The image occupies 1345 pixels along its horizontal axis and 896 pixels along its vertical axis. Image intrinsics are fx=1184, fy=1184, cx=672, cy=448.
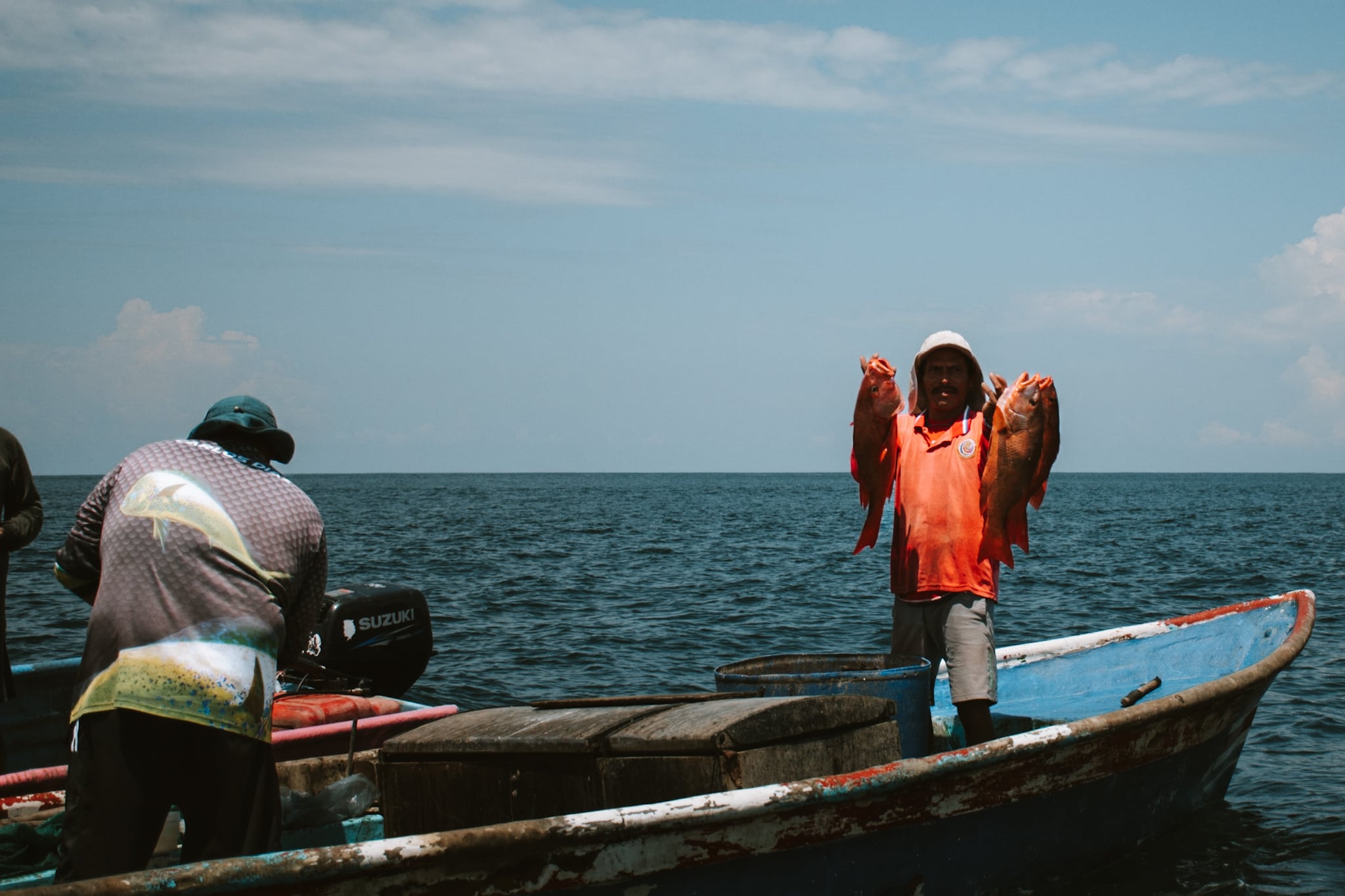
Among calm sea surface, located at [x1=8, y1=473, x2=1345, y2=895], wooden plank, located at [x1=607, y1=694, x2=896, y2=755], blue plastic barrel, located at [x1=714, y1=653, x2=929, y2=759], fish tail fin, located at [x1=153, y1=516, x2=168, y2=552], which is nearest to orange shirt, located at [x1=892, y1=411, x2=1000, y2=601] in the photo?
blue plastic barrel, located at [x1=714, y1=653, x2=929, y2=759]

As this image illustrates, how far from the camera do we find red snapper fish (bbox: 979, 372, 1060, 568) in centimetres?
525

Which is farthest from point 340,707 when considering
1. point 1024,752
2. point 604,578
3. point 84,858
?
point 604,578

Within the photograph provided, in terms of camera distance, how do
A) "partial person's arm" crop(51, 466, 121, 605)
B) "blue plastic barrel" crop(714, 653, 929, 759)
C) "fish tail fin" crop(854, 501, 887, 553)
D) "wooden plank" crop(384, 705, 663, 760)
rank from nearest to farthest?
1. "partial person's arm" crop(51, 466, 121, 605)
2. "wooden plank" crop(384, 705, 663, 760)
3. "blue plastic barrel" crop(714, 653, 929, 759)
4. "fish tail fin" crop(854, 501, 887, 553)

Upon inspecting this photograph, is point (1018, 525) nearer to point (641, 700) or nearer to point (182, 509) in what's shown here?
point (641, 700)

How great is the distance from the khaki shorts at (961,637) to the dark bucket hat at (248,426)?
297 cm

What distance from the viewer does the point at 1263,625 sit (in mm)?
8195

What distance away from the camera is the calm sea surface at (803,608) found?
7.87 m

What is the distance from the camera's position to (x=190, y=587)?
12.5 feet

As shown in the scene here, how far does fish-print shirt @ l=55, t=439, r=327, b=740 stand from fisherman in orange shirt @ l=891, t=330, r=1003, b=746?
2990 millimetres

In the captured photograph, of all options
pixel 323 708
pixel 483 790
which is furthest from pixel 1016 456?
pixel 323 708

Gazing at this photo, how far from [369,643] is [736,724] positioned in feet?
16.0

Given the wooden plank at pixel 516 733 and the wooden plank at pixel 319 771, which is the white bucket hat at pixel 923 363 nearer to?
the wooden plank at pixel 516 733

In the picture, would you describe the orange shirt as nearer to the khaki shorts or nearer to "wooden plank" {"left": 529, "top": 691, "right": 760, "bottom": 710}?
the khaki shorts

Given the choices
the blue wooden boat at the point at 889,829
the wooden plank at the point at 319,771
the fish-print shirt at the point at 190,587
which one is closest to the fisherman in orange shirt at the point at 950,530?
the blue wooden boat at the point at 889,829
